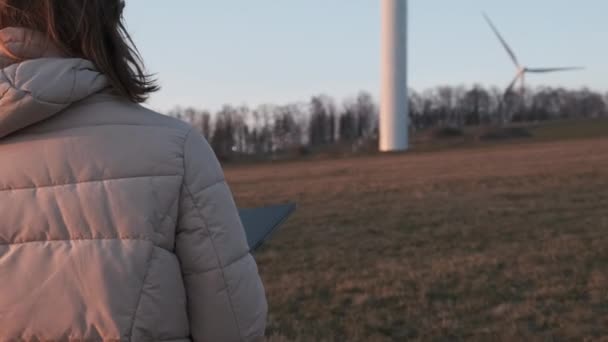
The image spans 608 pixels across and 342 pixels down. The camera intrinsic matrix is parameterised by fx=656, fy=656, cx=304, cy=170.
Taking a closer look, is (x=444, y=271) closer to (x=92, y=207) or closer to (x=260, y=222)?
(x=260, y=222)

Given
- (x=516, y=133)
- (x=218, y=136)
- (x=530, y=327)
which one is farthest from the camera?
(x=218, y=136)

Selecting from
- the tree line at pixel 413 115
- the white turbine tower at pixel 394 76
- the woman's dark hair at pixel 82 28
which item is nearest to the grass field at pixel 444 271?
the woman's dark hair at pixel 82 28

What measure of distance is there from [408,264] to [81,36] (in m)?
6.05

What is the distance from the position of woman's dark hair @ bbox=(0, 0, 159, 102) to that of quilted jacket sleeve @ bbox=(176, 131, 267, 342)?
0.21 meters

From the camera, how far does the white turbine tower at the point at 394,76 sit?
48.2m

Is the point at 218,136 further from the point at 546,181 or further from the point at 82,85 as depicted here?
the point at 82,85

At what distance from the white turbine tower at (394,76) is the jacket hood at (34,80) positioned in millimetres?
48123

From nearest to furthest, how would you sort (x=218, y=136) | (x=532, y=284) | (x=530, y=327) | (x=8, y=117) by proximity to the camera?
(x=8, y=117) < (x=530, y=327) < (x=532, y=284) < (x=218, y=136)

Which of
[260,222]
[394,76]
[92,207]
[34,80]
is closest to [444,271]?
[260,222]

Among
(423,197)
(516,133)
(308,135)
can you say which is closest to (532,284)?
(423,197)

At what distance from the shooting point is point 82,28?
1.49 m

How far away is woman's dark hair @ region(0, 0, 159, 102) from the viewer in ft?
4.89

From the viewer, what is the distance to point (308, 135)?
96.5m

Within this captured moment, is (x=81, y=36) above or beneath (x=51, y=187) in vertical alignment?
above
